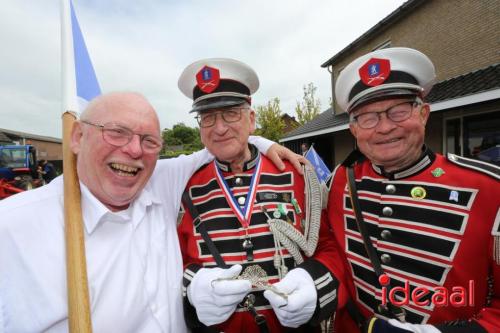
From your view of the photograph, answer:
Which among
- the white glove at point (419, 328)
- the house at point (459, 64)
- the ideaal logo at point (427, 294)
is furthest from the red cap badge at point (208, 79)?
the house at point (459, 64)

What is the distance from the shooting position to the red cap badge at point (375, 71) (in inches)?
69.1

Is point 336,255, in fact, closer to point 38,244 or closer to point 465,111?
point 38,244

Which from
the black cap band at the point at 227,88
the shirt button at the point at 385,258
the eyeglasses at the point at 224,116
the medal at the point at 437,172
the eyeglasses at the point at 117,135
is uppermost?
the black cap band at the point at 227,88

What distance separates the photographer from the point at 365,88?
5.86ft

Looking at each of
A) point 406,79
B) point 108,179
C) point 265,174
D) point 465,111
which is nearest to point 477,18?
point 465,111

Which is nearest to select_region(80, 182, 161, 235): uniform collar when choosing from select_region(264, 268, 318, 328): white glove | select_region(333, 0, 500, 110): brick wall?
select_region(264, 268, 318, 328): white glove

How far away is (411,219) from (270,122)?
1023 inches

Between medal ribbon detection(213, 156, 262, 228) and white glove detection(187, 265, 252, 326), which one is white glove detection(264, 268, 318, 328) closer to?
white glove detection(187, 265, 252, 326)

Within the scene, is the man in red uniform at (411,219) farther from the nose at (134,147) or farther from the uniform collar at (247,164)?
the nose at (134,147)

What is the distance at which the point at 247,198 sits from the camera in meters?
2.00

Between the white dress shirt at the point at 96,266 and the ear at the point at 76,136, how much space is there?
0.75 feet

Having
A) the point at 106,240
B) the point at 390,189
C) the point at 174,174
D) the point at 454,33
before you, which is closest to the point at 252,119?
the point at 174,174

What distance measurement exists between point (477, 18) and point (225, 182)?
9.36 m

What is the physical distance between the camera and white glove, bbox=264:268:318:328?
1483 millimetres
